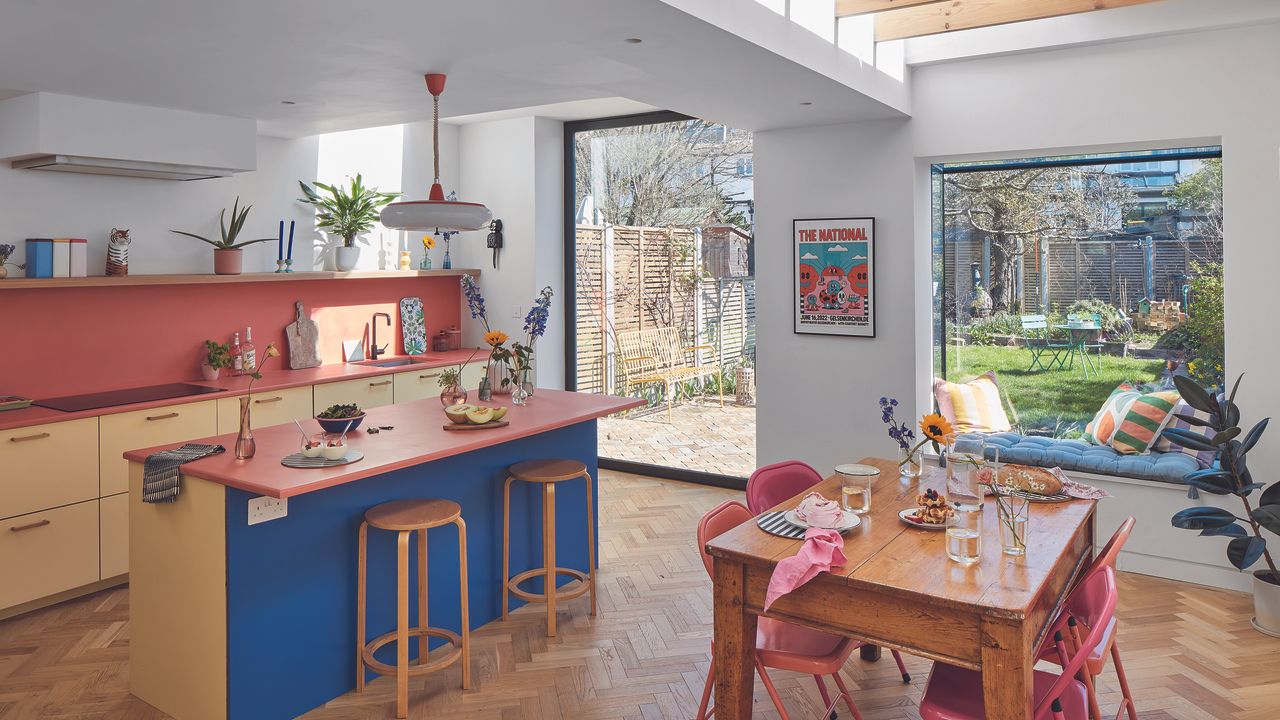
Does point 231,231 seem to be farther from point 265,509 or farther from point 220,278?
point 265,509

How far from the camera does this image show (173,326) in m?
5.57

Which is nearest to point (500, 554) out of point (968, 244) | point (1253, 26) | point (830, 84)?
point (830, 84)

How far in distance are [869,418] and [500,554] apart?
2334 mm

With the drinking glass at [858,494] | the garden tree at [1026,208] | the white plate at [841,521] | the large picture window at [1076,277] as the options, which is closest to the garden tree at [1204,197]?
the large picture window at [1076,277]

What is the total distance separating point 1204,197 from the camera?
4.77 m

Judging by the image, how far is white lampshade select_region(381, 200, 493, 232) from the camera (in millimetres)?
3758

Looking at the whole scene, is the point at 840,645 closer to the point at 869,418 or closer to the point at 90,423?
the point at 869,418

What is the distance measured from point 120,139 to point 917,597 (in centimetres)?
450

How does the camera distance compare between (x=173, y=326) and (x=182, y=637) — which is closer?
(x=182, y=637)

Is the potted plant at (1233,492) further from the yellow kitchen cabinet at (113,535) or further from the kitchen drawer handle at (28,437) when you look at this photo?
the kitchen drawer handle at (28,437)

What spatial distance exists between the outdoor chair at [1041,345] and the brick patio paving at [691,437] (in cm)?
195

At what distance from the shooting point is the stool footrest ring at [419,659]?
137 inches

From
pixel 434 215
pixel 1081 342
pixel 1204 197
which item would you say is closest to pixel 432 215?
pixel 434 215

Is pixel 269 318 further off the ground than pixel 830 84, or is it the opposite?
pixel 830 84
